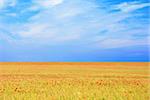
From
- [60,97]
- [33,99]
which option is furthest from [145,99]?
[33,99]

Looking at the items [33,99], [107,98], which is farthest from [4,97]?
[107,98]

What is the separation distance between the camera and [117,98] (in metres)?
13.1

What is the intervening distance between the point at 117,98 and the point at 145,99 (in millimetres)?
1128

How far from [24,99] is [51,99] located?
106cm

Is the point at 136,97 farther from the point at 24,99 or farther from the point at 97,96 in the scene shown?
the point at 24,99

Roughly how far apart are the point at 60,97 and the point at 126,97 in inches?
107

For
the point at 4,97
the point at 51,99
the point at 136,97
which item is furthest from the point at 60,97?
the point at 136,97

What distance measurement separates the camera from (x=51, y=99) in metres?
12.8

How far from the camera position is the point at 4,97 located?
43.6 feet

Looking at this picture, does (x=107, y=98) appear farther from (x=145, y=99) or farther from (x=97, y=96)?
(x=145, y=99)

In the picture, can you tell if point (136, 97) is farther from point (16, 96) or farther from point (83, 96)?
point (16, 96)

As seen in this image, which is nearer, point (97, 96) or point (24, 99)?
point (24, 99)

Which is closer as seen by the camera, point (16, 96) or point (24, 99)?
point (24, 99)

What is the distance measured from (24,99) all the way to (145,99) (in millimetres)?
4854
